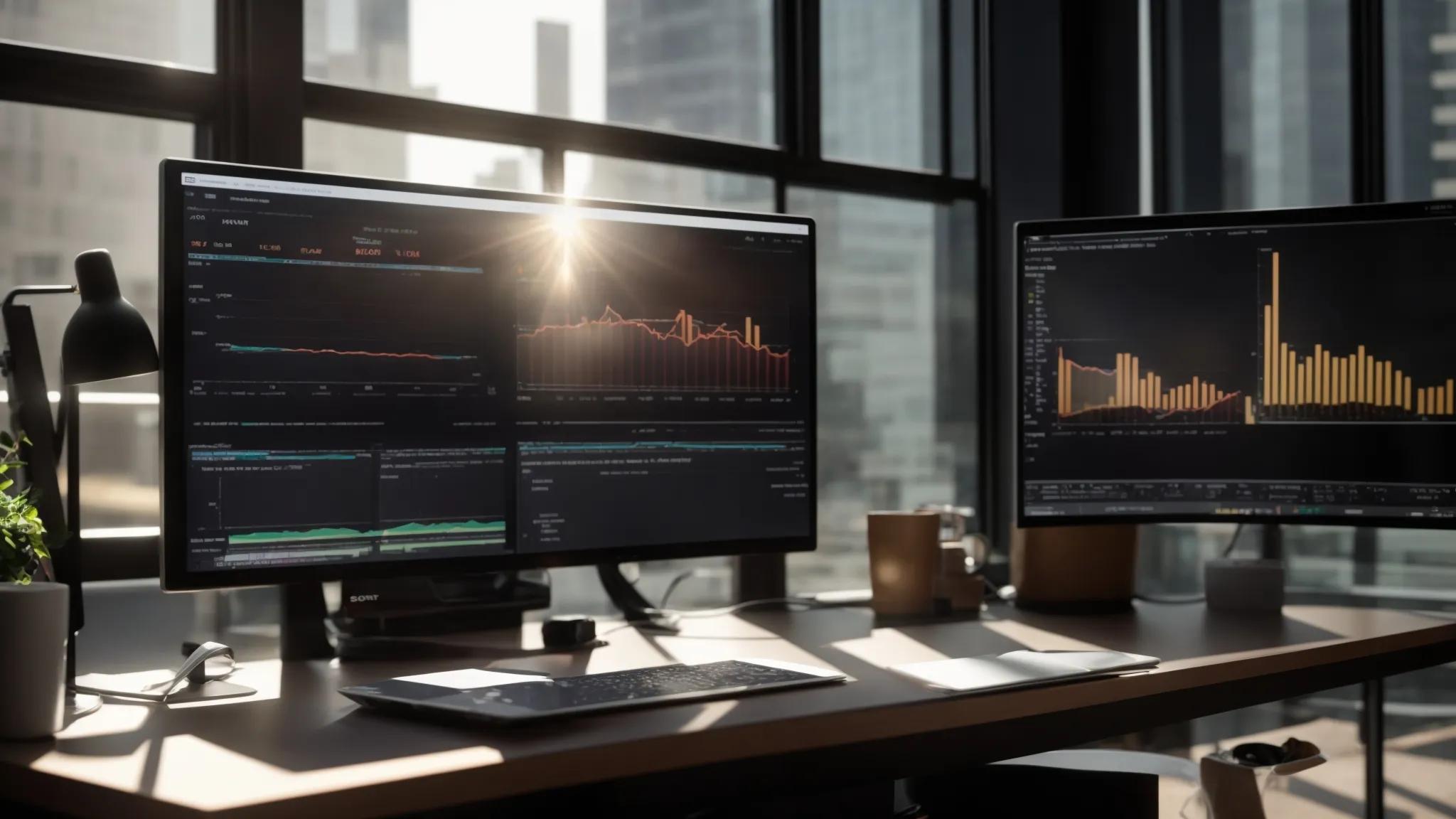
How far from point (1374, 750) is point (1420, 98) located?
48.5 inches

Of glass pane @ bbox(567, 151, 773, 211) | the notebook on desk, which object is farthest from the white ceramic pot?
glass pane @ bbox(567, 151, 773, 211)

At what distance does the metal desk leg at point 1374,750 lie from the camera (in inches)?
76.7

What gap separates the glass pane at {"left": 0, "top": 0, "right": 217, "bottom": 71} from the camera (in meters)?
1.58

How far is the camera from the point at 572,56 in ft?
6.95

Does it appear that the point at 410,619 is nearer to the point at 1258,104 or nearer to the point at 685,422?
the point at 685,422

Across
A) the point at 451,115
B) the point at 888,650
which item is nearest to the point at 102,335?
the point at 451,115

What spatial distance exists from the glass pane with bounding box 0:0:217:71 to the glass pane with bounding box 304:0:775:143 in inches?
5.8

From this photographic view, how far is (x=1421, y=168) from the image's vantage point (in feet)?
7.81

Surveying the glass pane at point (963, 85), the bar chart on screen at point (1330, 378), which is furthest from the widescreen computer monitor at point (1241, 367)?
the glass pane at point (963, 85)

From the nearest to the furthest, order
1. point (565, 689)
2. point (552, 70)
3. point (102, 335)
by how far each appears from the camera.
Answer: point (565, 689) → point (102, 335) → point (552, 70)

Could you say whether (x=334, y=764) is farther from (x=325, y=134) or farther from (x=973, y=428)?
(x=973, y=428)

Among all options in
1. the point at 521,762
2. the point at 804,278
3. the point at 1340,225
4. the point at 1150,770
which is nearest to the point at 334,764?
the point at 521,762

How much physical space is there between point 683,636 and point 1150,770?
2.14 ft

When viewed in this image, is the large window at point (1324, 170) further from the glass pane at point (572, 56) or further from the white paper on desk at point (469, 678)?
the white paper on desk at point (469, 678)
